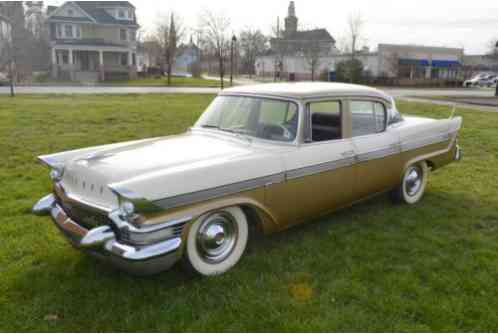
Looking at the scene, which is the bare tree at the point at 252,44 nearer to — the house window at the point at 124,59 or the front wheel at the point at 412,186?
the house window at the point at 124,59

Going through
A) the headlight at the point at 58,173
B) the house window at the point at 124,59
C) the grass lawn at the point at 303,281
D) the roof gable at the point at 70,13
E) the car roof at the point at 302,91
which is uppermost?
the roof gable at the point at 70,13

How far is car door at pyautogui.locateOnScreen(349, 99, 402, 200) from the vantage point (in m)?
4.43

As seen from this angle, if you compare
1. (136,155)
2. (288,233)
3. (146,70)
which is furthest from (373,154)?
(146,70)

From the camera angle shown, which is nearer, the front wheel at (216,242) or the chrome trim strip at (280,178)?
the chrome trim strip at (280,178)

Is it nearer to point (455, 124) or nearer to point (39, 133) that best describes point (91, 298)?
point (455, 124)

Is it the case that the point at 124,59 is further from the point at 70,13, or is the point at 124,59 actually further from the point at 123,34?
the point at 70,13

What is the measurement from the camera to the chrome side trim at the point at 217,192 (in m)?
2.92

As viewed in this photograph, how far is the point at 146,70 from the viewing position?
5028 cm

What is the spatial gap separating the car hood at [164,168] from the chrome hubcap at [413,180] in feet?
8.01

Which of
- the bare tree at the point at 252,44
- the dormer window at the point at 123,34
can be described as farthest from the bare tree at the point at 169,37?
the bare tree at the point at 252,44

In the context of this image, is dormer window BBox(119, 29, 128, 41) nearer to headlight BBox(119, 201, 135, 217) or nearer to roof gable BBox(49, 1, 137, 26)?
roof gable BBox(49, 1, 137, 26)

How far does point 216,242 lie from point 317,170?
1.25 m

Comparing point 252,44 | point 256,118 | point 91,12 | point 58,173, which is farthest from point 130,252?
point 252,44

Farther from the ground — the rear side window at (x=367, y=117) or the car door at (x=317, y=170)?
the rear side window at (x=367, y=117)
